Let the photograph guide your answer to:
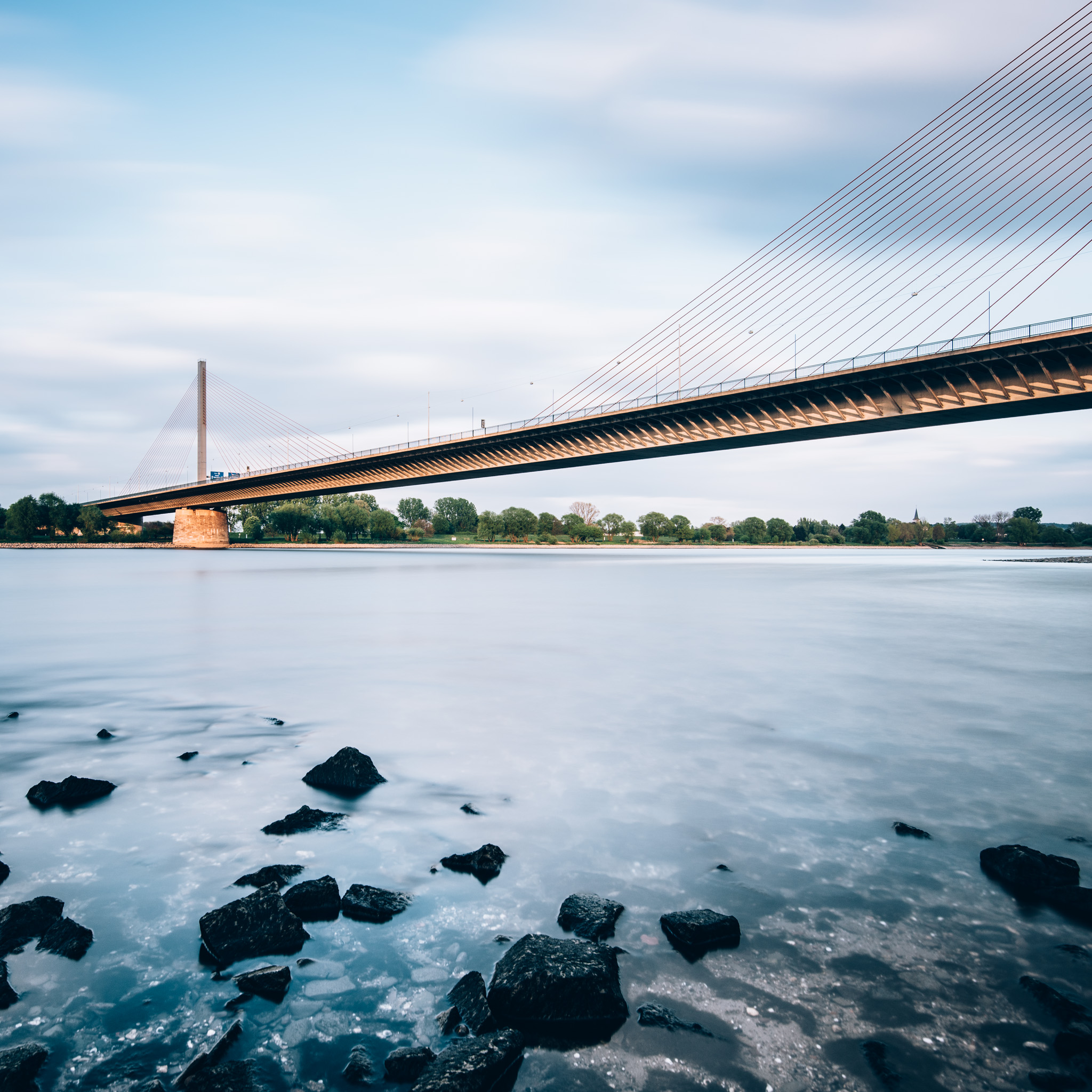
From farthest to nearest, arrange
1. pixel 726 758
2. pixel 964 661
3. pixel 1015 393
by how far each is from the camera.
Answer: pixel 1015 393
pixel 964 661
pixel 726 758

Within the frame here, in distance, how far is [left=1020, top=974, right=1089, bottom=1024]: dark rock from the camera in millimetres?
3422

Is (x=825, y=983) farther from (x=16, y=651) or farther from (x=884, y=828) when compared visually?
(x=16, y=651)

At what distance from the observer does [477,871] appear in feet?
16.8

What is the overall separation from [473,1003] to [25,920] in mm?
2913

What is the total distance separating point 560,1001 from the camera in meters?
3.48

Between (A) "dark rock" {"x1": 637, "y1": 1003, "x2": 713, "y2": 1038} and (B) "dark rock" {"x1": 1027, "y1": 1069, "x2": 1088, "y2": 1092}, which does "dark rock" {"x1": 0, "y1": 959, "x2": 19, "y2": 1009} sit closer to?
(A) "dark rock" {"x1": 637, "y1": 1003, "x2": 713, "y2": 1038}

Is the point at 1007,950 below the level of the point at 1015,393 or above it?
below

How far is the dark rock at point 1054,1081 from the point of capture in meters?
2.96

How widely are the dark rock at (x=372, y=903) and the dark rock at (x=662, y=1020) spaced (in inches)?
69.7

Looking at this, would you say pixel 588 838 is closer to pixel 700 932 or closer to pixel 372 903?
pixel 700 932

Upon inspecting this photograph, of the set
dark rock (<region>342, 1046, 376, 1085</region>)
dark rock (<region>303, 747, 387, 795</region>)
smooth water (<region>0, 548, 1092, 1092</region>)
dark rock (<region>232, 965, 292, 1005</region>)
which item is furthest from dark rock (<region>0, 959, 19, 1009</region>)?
dark rock (<region>303, 747, 387, 795</region>)

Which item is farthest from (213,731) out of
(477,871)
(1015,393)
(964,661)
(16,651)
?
(1015,393)

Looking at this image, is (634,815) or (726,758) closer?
(634,815)

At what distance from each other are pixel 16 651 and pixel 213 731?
11.6 metres
